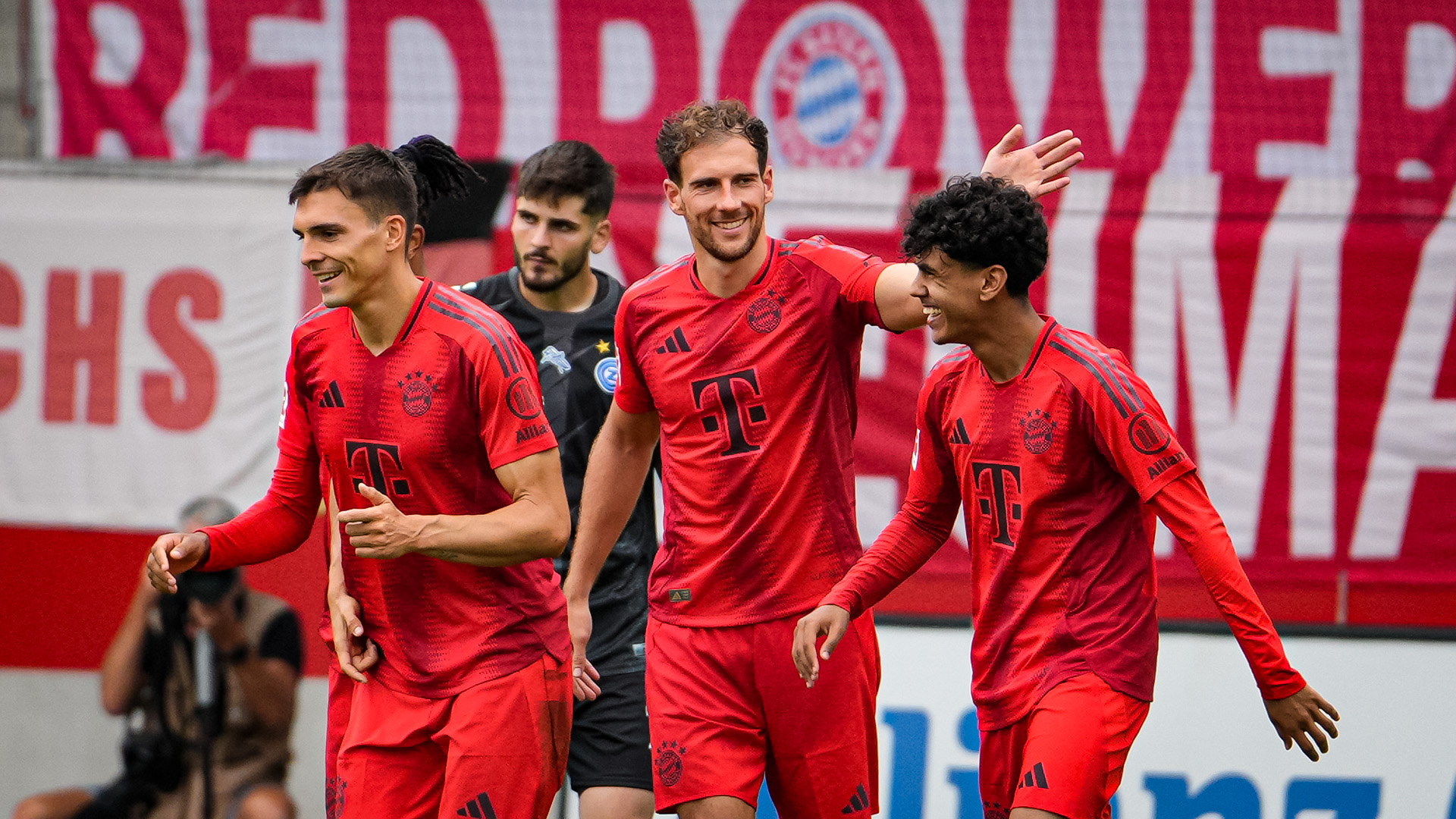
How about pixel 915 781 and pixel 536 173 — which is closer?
pixel 536 173

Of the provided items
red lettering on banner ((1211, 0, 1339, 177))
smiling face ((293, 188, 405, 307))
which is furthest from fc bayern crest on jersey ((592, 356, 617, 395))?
red lettering on banner ((1211, 0, 1339, 177))

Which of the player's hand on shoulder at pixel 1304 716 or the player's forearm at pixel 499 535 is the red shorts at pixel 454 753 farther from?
the player's hand on shoulder at pixel 1304 716

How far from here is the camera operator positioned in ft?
19.9

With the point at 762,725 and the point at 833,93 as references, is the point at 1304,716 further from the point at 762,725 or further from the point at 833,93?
the point at 833,93

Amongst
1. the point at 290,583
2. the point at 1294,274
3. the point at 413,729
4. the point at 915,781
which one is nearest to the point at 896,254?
the point at 1294,274

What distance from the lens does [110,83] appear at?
6.69 meters

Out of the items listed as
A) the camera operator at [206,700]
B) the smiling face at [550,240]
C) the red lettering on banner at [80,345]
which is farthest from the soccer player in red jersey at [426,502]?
the red lettering on banner at [80,345]

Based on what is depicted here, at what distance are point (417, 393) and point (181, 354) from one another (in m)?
3.44

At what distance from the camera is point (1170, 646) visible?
591 centimetres

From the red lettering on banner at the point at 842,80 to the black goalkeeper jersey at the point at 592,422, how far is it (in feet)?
8.54

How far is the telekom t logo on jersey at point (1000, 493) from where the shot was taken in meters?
3.54

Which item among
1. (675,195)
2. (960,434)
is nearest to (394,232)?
(675,195)

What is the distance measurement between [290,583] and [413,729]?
3.02m

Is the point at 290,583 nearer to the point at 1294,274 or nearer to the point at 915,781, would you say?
the point at 915,781
